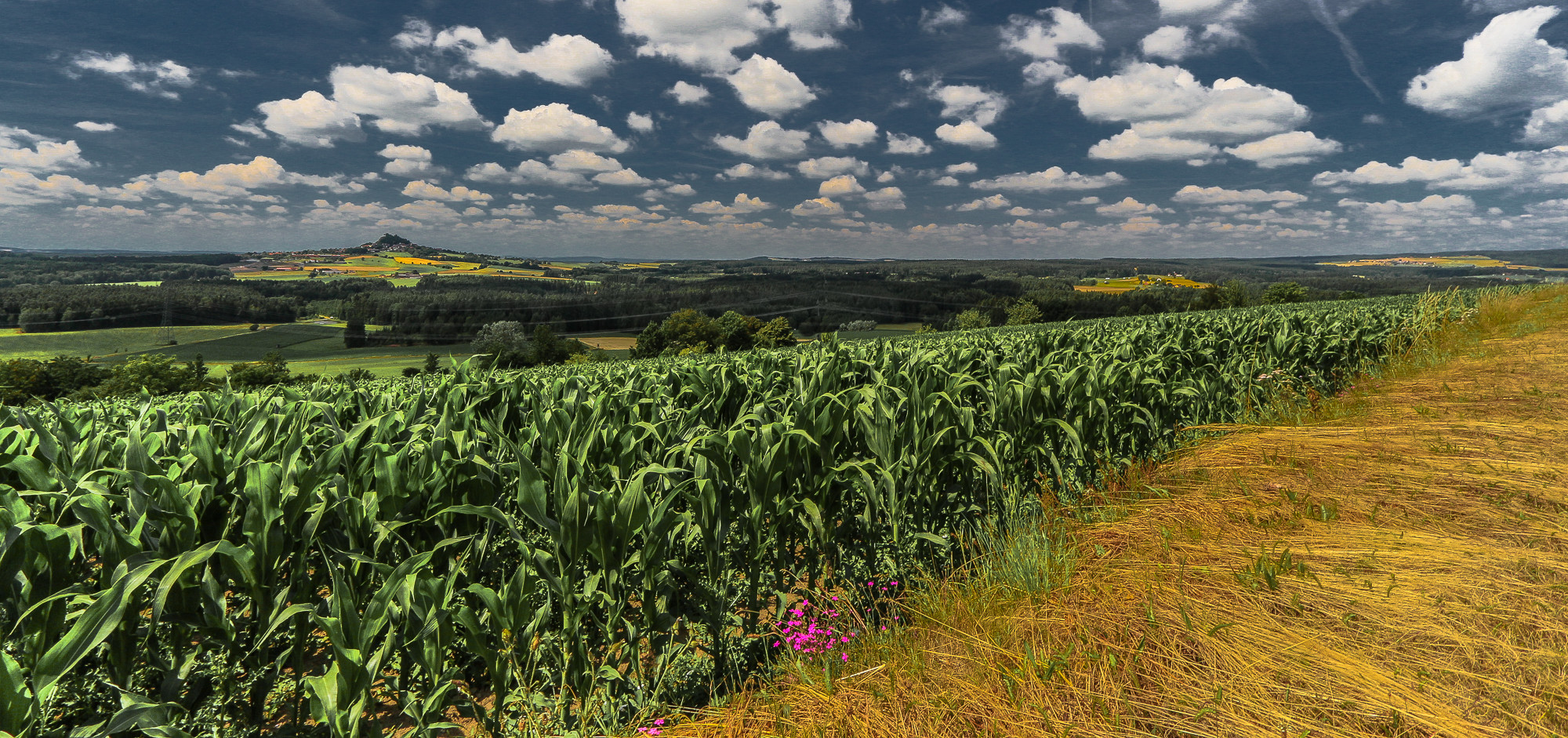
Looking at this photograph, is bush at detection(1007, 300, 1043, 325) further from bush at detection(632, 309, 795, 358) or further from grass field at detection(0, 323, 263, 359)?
grass field at detection(0, 323, 263, 359)

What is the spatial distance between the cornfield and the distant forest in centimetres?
12600

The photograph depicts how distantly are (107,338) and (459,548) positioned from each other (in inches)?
7244

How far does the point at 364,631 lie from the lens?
2250 millimetres

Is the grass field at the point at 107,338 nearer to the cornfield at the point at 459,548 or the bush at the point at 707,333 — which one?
the bush at the point at 707,333

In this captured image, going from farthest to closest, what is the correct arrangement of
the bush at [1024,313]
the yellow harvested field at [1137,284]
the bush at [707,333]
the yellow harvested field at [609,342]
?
the yellow harvested field at [1137,284]
the bush at [1024,313]
the yellow harvested field at [609,342]
the bush at [707,333]

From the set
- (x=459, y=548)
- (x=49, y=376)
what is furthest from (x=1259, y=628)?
(x=49, y=376)

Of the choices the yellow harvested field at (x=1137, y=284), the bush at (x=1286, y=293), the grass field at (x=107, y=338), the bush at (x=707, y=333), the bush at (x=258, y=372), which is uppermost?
the yellow harvested field at (x=1137, y=284)

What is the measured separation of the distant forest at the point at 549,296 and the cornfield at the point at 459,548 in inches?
Result: 4960

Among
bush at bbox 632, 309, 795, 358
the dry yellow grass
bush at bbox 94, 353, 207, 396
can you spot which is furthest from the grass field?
the dry yellow grass

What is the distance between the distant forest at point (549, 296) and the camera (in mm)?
130875

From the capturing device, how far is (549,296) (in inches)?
6216

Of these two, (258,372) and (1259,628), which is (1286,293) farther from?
(258,372)

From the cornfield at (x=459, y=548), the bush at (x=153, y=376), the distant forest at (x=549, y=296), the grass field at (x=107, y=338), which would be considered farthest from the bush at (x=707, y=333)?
Answer: the grass field at (x=107, y=338)

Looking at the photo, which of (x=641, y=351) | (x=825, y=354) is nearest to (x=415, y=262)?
(x=641, y=351)
